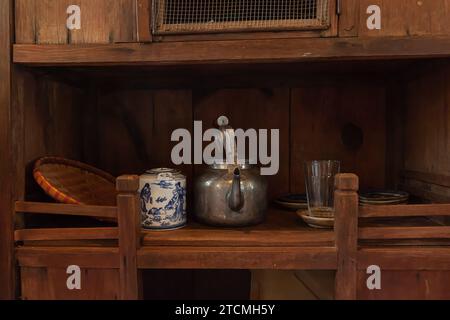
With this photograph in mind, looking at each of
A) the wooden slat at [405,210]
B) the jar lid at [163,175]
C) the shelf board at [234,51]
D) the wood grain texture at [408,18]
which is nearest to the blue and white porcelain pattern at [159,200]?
the jar lid at [163,175]

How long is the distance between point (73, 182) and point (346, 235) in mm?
608

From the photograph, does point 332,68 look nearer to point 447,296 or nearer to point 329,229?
point 329,229

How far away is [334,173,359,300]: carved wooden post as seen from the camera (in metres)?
0.64

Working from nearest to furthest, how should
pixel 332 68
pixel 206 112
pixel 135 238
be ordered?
pixel 135 238 → pixel 332 68 → pixel 206 112

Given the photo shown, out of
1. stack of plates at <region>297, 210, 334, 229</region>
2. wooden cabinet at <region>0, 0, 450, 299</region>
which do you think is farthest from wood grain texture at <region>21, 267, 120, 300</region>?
stack of plates at <region>297, 210, 334, 229</region>

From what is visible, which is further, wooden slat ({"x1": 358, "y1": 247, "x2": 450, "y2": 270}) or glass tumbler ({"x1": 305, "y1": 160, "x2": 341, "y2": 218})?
glass tumbler ({"x1": 305, "y1": 160, "x2": 341, "y2": 218})

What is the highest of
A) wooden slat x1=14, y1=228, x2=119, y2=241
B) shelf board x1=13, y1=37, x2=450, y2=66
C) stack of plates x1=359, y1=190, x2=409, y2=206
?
shelf board x1=13, y1=37, x2=450, y2=66

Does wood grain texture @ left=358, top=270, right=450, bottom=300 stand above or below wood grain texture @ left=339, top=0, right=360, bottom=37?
below

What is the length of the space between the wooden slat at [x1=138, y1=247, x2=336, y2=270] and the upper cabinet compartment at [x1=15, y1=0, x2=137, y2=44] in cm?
41

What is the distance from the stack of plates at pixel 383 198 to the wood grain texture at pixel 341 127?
0.12m

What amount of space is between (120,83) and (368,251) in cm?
77

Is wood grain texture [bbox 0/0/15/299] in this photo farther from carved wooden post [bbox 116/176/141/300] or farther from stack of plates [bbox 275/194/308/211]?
stack of plates [bbox 275/194/308/211]

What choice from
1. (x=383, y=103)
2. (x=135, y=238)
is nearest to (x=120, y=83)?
(x=135, y=238)
